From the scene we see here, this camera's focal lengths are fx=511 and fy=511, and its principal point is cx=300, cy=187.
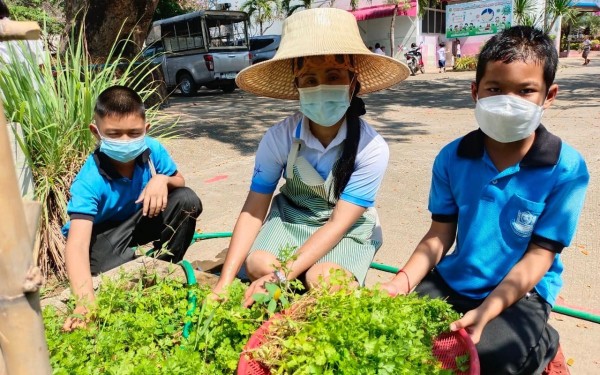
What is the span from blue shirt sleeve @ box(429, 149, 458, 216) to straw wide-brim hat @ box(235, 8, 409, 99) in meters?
0.60

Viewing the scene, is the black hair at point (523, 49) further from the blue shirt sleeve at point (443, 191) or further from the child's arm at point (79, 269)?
the child's arm at point (79, 269)

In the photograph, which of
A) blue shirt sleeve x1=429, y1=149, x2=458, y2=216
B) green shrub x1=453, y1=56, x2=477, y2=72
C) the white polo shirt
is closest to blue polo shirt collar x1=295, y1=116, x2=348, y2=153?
the white polo shirt

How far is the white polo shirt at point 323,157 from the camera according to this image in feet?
7.76

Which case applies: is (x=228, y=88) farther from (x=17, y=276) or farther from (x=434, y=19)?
(x=434, y=19)

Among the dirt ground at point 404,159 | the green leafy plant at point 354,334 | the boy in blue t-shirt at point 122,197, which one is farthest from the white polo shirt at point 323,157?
the dirt ground at point 404,159

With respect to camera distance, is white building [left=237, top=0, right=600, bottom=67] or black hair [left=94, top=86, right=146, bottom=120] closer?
black hair [left=94, top=86, right=146, bottom=120]

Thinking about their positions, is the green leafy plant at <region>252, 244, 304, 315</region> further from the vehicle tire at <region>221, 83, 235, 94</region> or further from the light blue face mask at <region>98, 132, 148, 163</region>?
the vehicle tire at <region>221, 83, 235, 94</region>

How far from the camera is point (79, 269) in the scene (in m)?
2.12

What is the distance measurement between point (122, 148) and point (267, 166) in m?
0.73

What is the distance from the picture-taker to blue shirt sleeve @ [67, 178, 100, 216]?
2.40 meters

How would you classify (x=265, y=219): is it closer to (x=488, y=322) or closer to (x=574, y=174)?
(x=488, y=322)

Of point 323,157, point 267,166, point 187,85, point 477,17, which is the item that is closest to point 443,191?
point 323,157

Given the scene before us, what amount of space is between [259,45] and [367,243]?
56.6 feet

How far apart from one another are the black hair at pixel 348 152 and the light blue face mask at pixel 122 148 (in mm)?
1004
